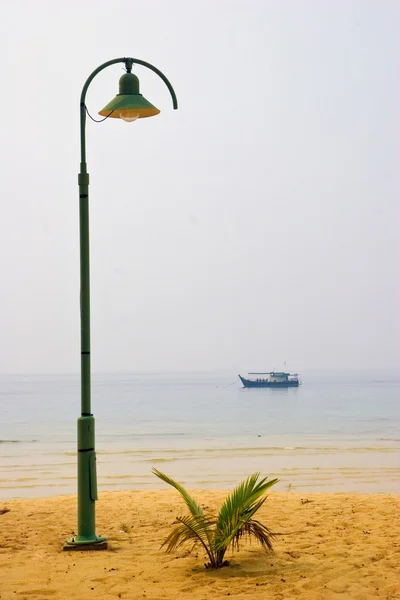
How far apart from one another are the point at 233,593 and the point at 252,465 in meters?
18.8

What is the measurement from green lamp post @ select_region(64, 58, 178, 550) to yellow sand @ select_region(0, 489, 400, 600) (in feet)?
0.96

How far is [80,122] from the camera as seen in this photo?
8.38m

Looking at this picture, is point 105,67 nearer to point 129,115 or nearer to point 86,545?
point 129,115

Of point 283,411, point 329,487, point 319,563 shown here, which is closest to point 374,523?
point 319,563

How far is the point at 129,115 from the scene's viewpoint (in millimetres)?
8336

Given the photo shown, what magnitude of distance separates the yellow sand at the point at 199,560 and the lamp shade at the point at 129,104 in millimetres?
4310

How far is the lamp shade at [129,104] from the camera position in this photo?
323 inches

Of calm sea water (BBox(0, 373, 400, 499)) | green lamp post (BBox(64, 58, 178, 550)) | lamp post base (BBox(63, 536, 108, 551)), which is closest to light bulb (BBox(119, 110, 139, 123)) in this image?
green lamp post (BBox(64, 58, 178, 550))

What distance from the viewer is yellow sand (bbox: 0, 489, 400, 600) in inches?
245

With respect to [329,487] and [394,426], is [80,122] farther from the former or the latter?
[394,426]

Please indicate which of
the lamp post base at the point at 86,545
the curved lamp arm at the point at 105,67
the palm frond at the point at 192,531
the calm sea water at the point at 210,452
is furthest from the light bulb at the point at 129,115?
the calm sea water at the point at 210,452

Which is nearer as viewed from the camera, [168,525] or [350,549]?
[350,549]

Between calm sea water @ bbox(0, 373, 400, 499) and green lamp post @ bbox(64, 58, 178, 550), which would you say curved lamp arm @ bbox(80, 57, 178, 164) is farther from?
calm sea water @ bbox(0, 373, 400, 499)

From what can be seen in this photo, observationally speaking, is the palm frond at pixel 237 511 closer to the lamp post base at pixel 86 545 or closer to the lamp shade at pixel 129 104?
the lamp post base at pixel 86 545
